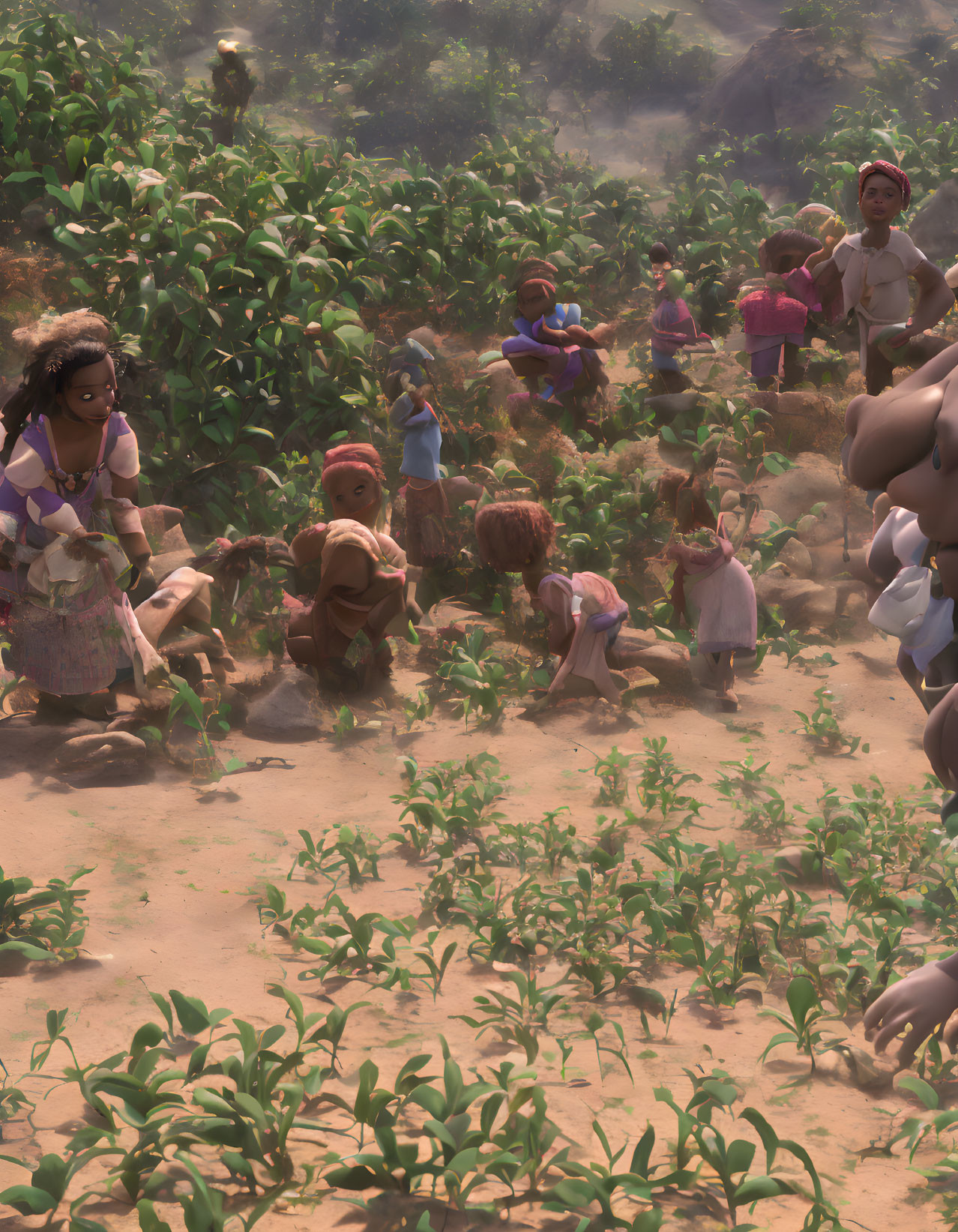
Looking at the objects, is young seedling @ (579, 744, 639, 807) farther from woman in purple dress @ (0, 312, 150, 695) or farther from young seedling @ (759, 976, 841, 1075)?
woman in purple dress @ (0, 312, 150, 695)

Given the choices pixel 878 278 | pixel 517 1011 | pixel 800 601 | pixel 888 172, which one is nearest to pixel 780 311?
pixel 878 278

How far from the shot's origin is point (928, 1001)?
2666 millimetres

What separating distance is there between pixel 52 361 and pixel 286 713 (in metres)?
1.86

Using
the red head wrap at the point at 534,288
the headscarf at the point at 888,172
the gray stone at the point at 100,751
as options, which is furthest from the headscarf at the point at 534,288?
the gray stone at the point at 100,751

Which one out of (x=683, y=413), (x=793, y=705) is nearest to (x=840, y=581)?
(x=793, y=705)

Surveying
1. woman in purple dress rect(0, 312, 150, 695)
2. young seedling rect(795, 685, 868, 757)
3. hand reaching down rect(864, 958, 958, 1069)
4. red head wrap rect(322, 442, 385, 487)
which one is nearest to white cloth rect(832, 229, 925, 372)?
young seedling rect(795, 685, 868, 757)

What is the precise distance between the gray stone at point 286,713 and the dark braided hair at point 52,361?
161 cm

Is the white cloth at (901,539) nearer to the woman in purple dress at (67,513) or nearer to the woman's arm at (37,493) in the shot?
the woman in purple dress at (67,513)

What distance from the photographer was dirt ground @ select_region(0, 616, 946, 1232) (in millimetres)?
2783

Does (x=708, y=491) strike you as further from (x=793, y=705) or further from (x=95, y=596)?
(x=95, y=596)

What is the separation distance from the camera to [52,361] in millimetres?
4422

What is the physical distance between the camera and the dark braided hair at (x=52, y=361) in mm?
4414

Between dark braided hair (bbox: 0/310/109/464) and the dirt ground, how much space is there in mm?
1504

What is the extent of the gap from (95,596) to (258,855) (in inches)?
59.7
